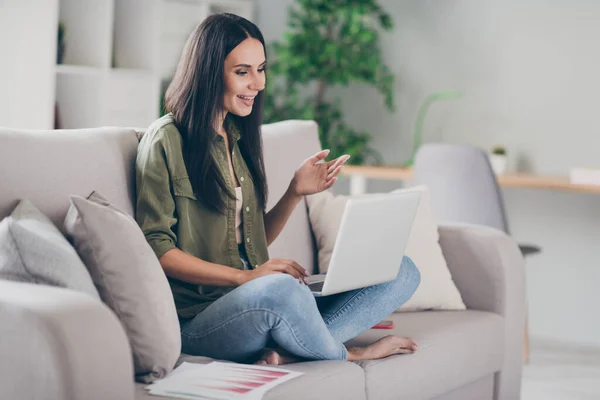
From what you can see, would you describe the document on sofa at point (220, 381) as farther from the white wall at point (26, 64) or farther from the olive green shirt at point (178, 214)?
the white wall at point (26, 64)

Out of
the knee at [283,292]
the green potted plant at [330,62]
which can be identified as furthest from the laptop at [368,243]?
the green potted plant at [330,62]

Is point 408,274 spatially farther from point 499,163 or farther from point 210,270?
point 499,163

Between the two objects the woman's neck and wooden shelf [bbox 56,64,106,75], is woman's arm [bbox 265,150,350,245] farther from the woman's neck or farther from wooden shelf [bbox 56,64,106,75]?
wooden shelf [bbox 56,64,106,75]

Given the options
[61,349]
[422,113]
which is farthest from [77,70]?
[61,349]

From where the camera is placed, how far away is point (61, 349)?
1466mm

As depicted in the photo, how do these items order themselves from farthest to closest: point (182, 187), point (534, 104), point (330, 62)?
1. point (330, 62)
2. point (534, 104)
3. point (182, 187)

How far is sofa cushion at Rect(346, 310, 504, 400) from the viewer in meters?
2.21

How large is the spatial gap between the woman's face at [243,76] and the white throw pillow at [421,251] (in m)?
0.63

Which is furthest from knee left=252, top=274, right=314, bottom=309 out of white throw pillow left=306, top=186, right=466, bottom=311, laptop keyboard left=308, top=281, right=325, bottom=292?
white throw pillow left=306, top=186, right=466, bottom=311

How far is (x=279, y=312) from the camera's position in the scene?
77.0 inches

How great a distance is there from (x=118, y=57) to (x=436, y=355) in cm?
249

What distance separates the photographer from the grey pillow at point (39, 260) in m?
1.74

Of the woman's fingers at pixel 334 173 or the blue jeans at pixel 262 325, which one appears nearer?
the blue jeans at pixel 262 325

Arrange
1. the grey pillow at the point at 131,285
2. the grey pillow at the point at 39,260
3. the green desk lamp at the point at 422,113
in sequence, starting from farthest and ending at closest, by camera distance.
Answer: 1. the green desk lamp at the point at 422,113
2. the grey pillow at the point at 131,285
3. the grey pillow at the point at 39,260
